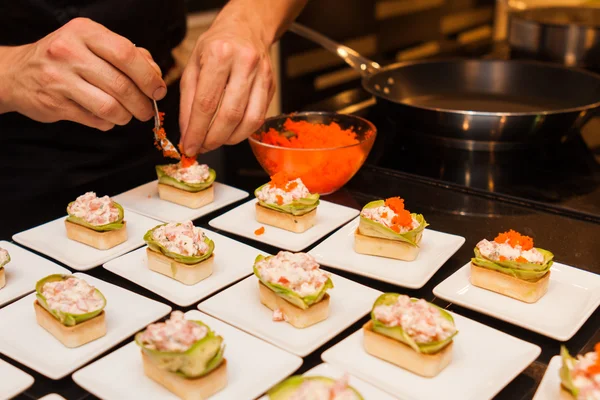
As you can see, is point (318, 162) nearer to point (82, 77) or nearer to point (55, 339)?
point (82, 77)

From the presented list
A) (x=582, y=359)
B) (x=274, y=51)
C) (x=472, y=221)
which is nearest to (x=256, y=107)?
(x=472, y=221)

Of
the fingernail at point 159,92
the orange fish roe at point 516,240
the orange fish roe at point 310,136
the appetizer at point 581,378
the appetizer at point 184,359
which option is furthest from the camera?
the orange fish roe at point 310,136

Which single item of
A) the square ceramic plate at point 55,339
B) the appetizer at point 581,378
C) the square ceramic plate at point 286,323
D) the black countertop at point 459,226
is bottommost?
the black countertop at point 459,226

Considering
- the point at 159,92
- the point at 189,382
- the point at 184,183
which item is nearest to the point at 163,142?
the point at 184,183

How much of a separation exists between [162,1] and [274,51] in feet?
6.44

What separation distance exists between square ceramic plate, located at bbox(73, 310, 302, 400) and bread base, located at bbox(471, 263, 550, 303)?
502 millimetres

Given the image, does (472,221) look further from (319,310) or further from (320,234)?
(319,310)

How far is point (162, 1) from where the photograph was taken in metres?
2.56

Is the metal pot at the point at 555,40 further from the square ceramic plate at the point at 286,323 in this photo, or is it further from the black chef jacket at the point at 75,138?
the square ceramic plate at the point at 286,323

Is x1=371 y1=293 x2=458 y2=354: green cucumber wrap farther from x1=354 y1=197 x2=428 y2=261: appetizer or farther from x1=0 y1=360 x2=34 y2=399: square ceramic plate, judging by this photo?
x1=0 y1=360 x2=34 y2=399: square ceramic plate

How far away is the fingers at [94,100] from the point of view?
1.80 metres

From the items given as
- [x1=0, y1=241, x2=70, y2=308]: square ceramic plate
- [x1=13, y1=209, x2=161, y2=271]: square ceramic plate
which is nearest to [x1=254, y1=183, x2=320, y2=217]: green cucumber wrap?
[x1=13, y1=209, x2=161, y2=271]: square ceramic plate

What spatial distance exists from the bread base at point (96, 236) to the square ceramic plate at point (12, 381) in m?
0.53

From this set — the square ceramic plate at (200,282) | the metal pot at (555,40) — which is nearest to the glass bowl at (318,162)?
the square ceramic plate at (200,282)
